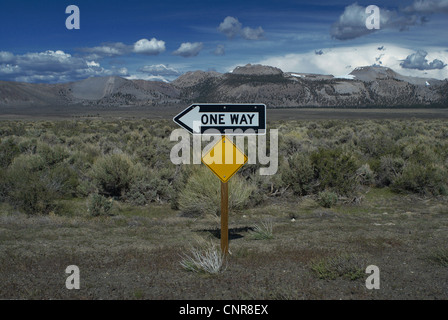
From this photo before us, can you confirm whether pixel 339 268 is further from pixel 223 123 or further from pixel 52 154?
pixel 52 154

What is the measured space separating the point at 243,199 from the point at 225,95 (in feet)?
508

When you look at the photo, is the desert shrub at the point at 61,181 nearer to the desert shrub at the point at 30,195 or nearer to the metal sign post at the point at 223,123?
the desert shrub at the point at 30,195

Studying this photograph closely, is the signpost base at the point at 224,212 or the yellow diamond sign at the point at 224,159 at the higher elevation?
the yellow diamond sign at the point at 224,159

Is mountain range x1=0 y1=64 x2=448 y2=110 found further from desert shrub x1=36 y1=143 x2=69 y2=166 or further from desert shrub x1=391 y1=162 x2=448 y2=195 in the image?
desert shrub x1=391 y1=162 x2=448 y2=195

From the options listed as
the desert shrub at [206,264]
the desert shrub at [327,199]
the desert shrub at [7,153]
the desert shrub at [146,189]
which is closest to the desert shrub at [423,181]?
the desert shrub at [327,199]

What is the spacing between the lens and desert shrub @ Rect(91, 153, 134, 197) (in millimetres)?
13711

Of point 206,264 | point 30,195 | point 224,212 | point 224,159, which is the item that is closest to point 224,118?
point 224,159

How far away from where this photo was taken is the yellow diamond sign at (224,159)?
5691mm

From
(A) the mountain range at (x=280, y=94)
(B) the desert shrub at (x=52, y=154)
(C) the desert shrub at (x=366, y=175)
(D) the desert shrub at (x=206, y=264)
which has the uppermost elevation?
(A) the mountain range at (x=280, y=94)

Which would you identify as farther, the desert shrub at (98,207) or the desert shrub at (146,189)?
the desert shrub at (146,189)

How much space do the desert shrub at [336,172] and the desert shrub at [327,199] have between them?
74cm

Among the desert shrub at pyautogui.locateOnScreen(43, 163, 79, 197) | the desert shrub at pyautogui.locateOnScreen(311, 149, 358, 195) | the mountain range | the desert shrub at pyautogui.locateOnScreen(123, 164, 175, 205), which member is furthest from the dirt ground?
the mountain range

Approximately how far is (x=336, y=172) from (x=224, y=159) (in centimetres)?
856
